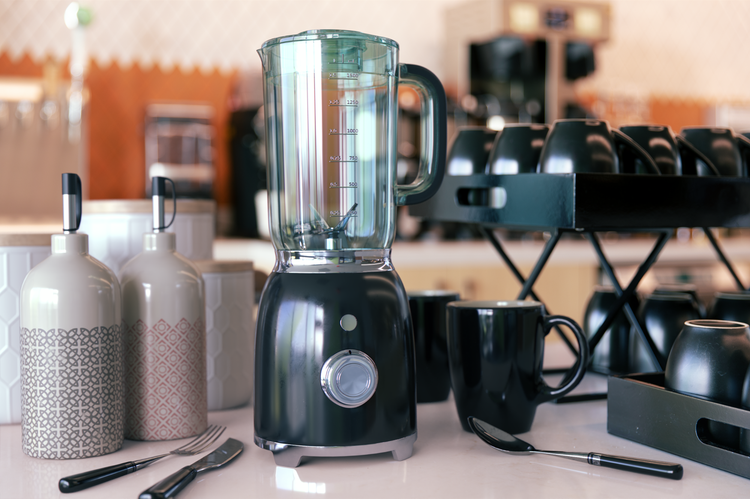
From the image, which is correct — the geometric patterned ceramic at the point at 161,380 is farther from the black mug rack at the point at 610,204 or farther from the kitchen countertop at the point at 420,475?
the black mug rack at the point at 610,204

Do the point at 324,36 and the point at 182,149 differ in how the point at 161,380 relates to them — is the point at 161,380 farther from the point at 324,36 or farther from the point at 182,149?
the point at 182,149

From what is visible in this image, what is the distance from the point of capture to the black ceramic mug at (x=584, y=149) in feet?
2.32

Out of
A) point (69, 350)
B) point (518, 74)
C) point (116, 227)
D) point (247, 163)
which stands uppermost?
point (518, 74)

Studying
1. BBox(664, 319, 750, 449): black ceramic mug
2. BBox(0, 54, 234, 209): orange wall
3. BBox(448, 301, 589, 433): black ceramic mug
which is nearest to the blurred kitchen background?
BBox(0, 54, 234, 209): orange wall

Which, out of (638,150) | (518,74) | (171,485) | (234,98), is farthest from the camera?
(518,74)

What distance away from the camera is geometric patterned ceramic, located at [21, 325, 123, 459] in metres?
0.59

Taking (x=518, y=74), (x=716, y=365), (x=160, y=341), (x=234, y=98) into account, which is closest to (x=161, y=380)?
(x=160, y=341)

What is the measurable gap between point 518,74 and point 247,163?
51.0 inches

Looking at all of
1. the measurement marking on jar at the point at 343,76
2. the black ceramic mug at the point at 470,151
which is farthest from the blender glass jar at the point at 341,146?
the black ceramic mug at the point at 470,151

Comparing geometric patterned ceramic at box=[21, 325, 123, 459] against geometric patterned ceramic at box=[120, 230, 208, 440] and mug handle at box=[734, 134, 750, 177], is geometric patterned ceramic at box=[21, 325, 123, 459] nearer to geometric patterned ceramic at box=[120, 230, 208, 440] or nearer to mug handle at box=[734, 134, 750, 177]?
geometric patterned ceramic at box=[120, 230, 208, 440]

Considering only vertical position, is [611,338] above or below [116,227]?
below

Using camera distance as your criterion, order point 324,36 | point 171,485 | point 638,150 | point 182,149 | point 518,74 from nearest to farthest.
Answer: point 171,485 → point 324,36 → point 638,150 → point 182,149 → point 518,74

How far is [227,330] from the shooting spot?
0.77 metres

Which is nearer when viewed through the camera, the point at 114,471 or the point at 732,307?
the point at 114,471
